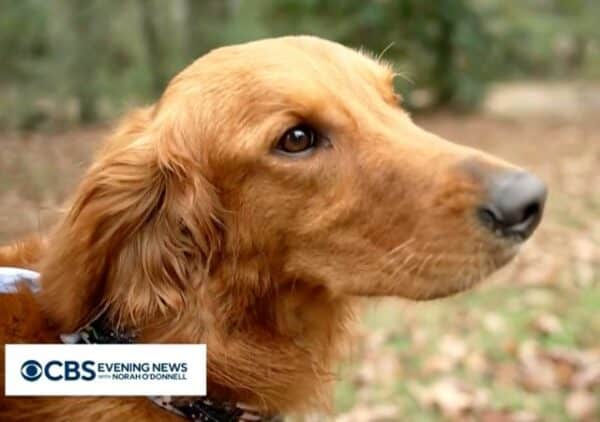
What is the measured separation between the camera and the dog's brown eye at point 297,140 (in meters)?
2.41

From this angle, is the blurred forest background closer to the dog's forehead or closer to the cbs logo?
the cbs logo

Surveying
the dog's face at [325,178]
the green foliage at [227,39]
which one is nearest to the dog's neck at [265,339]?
the dog's face at [325,178]

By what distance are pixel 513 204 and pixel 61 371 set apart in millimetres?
1422

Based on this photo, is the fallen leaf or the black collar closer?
the black collar

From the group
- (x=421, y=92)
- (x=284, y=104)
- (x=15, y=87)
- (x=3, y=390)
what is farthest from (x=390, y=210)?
(x=421, y=92)

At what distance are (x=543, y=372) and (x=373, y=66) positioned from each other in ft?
8.96

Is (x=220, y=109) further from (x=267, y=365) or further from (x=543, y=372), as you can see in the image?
(x=543, y=372)

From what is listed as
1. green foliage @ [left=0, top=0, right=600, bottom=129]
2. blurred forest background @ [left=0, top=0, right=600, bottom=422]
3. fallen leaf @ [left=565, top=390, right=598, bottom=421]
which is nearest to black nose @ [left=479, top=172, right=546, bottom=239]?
blurred forest background @ [left=0, top=0, right=600, bottom=422]

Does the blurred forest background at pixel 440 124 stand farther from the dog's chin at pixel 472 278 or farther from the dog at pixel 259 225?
the dog's chin at pixel 472 278

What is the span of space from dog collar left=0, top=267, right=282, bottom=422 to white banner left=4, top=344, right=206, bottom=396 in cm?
3

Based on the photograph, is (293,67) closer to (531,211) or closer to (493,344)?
(531,211)

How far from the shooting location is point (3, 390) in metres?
2.20

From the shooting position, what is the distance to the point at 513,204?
2145mm

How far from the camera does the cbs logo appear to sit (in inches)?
84.7
